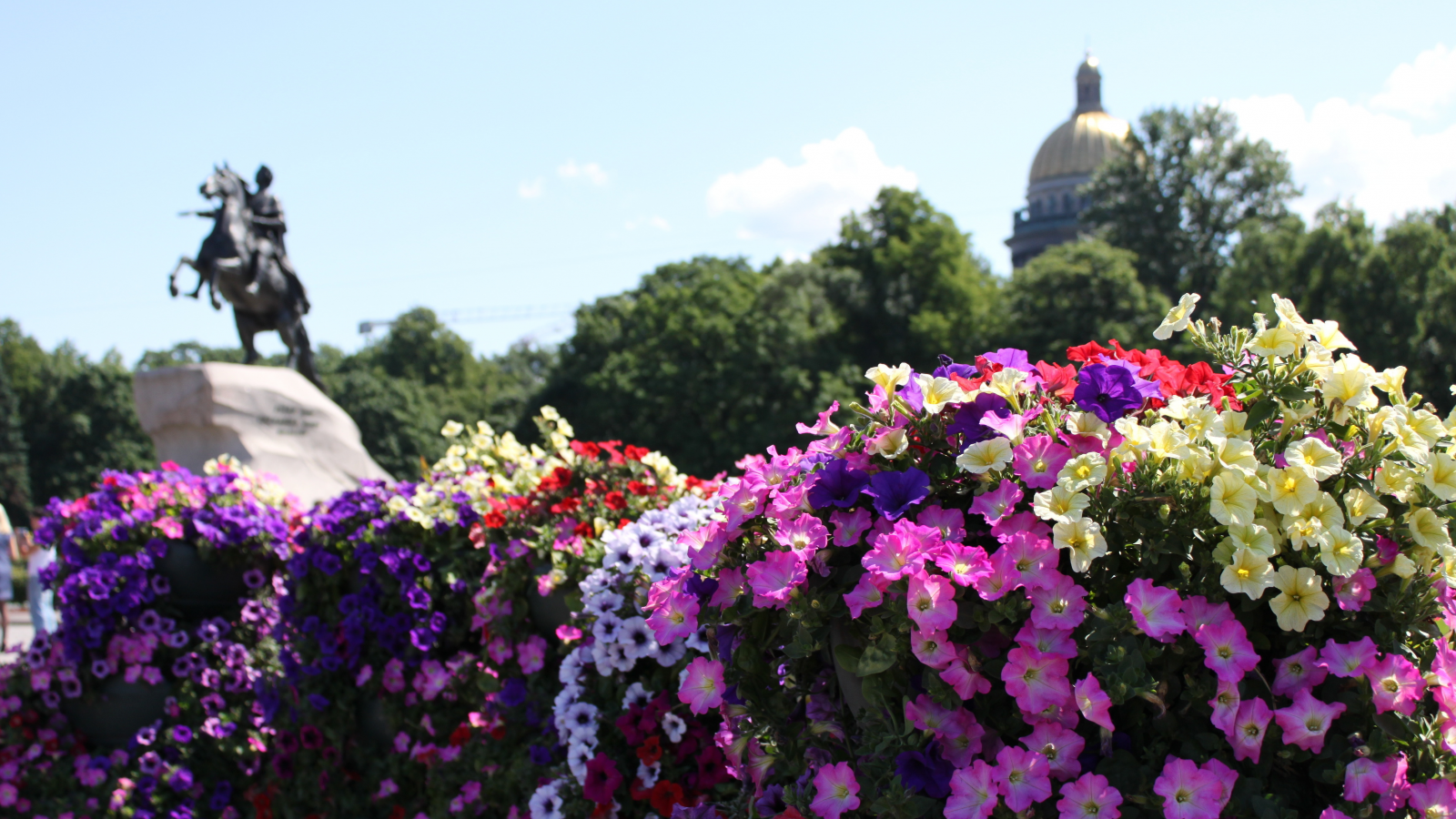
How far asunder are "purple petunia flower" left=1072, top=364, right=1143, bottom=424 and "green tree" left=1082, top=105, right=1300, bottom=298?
4242 centimetres

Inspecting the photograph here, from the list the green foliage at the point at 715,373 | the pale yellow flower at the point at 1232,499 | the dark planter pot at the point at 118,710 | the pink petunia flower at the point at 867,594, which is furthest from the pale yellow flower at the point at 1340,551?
the green foliage at the point at 715,373

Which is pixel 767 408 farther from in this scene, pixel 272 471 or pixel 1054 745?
pixel 1054 745

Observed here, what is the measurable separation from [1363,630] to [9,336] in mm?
69460

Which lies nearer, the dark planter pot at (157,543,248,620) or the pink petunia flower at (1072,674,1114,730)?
the pink petunia flower at (1072,674,1114,730)

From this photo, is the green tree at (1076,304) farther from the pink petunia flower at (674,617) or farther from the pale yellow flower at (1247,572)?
the pale yellow flower at (1247,572)

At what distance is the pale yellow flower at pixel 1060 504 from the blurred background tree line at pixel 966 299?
81.2 ft

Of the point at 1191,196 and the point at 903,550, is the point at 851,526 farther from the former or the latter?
the point at 1191,196

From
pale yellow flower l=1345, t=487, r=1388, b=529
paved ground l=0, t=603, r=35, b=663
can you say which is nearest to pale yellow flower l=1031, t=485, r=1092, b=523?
pale yellow flower l=1345, t=487, r=1388, b=529

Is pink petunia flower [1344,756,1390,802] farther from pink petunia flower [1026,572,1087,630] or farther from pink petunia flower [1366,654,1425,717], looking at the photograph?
pink petunia flower [1026,572,1087,630]

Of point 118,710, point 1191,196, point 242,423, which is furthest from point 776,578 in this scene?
point 1191,196

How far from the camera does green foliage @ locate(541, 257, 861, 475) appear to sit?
31266 mm

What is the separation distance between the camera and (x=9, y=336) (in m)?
59.6

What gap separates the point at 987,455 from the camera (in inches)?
80.7

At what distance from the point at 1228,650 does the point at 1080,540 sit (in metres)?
0.30
